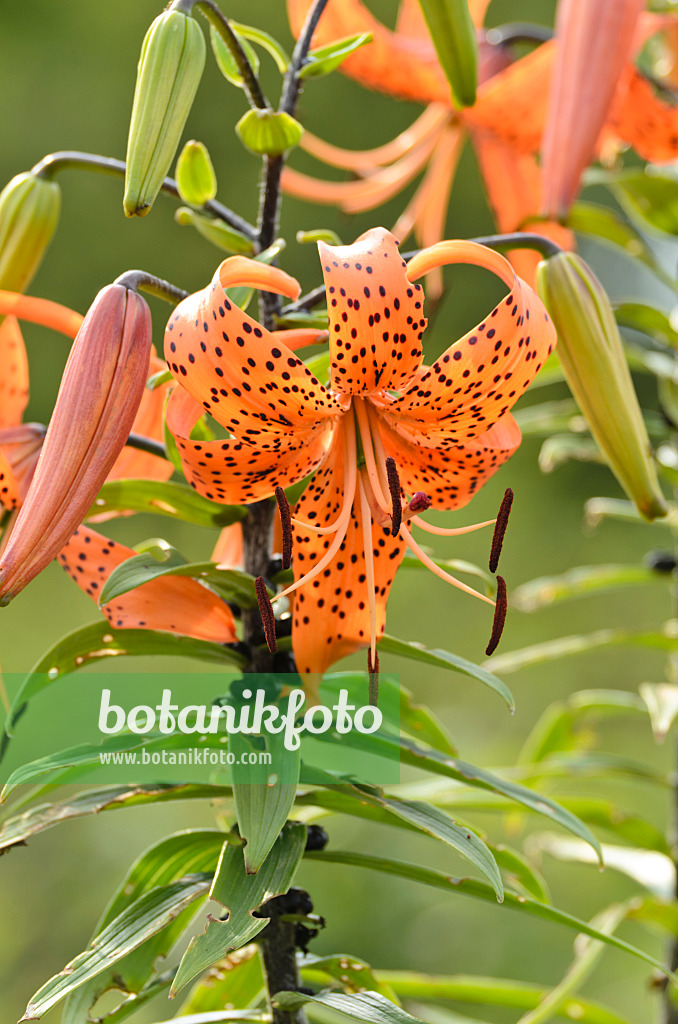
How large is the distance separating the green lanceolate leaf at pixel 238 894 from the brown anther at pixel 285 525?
0.45ft

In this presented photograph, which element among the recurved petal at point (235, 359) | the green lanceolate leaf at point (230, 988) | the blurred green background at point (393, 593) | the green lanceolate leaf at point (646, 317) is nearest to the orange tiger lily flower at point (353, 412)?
the recurved petal at point (235, 359)

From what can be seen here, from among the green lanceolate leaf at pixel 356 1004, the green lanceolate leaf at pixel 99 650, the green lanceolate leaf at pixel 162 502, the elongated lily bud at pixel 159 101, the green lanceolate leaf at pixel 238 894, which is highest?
the elongated lily bud at pixel 159 101

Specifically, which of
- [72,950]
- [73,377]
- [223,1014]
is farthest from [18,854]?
[73,377]

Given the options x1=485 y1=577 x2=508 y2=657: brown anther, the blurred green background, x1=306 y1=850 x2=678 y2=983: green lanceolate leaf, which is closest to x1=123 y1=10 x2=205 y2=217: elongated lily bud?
x1=485 y1=577 x2=508 y2=657: brown anther

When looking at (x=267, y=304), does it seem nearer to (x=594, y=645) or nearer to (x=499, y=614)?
(x=499, y=614)

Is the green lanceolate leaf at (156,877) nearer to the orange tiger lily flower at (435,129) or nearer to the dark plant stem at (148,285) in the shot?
the dark plant stem at (148,285)

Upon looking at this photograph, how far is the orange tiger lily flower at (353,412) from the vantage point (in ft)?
1.45

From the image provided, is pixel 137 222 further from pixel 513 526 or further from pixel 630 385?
pixel 630 385

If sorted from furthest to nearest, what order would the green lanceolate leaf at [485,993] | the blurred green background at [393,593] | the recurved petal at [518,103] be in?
the blurred green background at [393,593] → the recurved petal at [518,103] → the green lanceolate leaf at [485,993]

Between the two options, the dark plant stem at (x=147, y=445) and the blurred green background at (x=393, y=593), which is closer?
the dark plant stem at (x=147, y=445)

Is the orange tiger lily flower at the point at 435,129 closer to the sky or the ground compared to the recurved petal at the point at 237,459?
closer to the sky

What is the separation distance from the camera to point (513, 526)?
10.8ft

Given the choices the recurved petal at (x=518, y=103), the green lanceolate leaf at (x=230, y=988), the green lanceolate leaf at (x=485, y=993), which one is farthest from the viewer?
the recurved petal at (x=518, y=103)

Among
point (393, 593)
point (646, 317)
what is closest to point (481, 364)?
point (646, 317)
